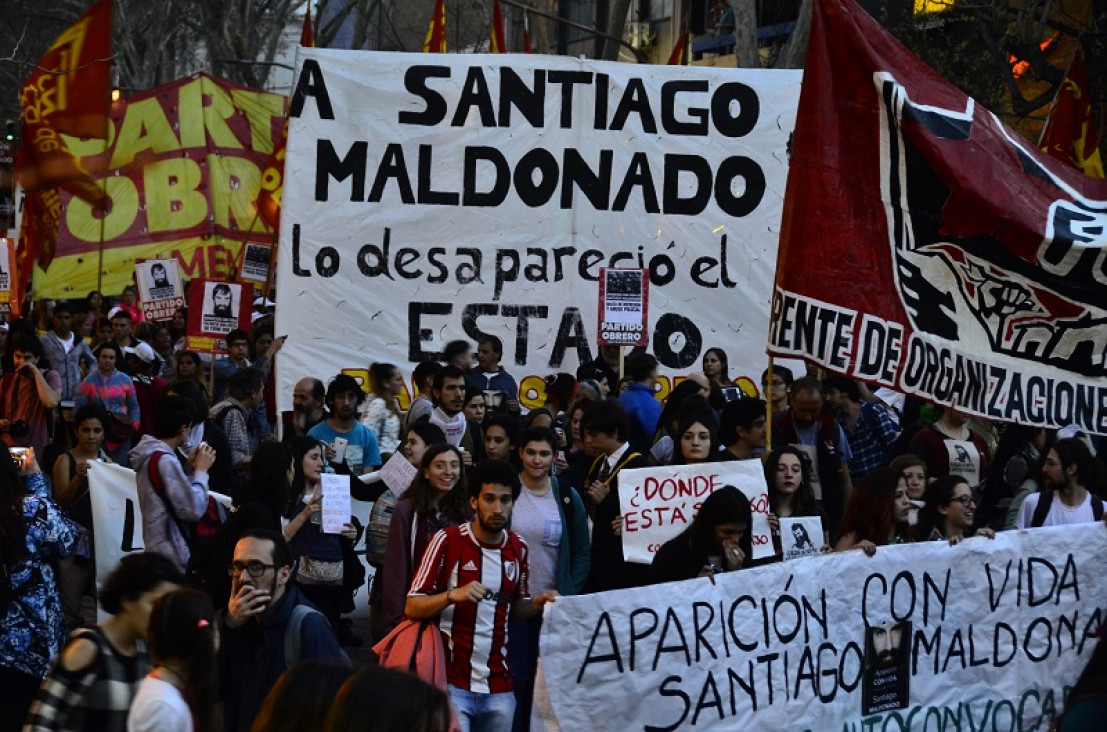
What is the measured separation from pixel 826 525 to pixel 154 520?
127 inches

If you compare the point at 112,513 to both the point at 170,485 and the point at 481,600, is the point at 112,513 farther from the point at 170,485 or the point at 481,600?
the point at 481,600

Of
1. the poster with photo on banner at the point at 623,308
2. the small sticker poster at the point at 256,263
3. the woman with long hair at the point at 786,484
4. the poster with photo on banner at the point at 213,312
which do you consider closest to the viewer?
the woman with long hair at the point at 786,484

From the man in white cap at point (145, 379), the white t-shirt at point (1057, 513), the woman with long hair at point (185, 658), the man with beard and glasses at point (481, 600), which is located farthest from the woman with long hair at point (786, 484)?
the man in white cap at point (145, 379)

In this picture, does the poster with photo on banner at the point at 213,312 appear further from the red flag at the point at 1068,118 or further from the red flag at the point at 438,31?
the red flag at the point at 1068,118

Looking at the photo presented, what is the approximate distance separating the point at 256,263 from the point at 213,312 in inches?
212

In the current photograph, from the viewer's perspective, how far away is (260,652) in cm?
519

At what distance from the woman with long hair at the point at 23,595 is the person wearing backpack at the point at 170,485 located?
158 cm

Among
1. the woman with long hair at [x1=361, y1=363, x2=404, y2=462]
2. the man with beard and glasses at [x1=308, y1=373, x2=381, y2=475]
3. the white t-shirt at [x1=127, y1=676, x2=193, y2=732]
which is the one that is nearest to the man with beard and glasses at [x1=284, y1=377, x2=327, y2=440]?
the woman with long hair at [x1=361, y1=363, x2=404, y2=462]

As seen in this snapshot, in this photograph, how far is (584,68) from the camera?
1277 centimetres

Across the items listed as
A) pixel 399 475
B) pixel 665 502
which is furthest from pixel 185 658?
pixel 399 475

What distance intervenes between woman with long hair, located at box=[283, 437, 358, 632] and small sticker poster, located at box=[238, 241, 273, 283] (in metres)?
12.4

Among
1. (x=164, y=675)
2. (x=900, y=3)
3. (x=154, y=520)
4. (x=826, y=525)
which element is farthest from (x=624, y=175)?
(x=900, y=3)

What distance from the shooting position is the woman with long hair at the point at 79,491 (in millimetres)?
8891

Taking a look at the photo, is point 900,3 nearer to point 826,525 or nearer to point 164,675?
point 826,525
